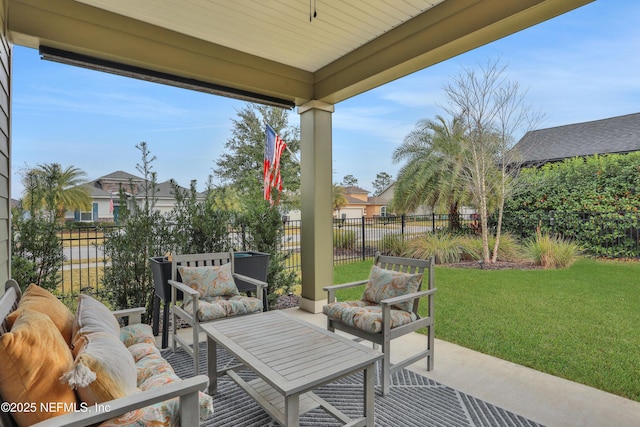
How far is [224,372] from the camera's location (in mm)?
2373

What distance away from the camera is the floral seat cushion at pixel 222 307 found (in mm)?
2635

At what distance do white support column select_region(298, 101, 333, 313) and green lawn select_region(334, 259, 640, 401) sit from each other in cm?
95

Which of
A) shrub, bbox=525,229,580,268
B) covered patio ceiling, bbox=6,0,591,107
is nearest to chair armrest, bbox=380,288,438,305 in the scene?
covered patio ceiling, bbox=6,0,591,107

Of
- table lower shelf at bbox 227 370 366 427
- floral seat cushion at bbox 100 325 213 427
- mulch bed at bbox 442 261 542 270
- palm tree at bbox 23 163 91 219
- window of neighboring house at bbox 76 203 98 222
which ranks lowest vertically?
table lower shelf at bbox 227 370 366 427

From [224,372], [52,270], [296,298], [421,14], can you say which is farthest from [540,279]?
[52,270]

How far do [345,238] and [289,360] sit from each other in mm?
6295

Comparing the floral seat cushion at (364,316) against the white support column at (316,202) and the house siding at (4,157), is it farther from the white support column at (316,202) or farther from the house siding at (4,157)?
the house siding at (4,157)

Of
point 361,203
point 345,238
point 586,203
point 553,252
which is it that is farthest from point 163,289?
point 361,203

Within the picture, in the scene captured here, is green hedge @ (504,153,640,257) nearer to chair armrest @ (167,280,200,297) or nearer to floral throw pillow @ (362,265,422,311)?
floral throw pillow @ (362,265,422,311)

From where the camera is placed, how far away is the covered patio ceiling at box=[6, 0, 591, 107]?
2523mm

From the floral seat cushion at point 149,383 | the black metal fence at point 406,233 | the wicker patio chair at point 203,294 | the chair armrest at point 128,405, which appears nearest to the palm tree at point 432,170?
the black metal fence at point 406,233

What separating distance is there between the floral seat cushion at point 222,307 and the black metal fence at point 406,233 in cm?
148

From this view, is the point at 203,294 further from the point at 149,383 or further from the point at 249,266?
the point at 149,383

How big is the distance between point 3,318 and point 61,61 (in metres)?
2.46
